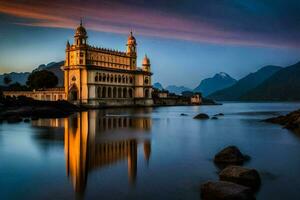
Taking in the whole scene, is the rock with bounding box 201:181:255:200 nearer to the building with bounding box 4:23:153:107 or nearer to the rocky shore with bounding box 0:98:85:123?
the rocky shore with bounding box 0:98:85:123

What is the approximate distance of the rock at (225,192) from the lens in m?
14.2

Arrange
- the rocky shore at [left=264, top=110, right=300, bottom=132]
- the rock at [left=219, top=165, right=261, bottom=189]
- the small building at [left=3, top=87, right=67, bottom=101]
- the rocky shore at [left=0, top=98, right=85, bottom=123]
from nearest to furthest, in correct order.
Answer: the rock at [left=219, top=165, right=261, bottom=189] → the rocky shore at [left=264, top=110, right=300, bottom=132] → the rocky shore at [left=0, top=98, right=85, bottom=123] → the small building at [left=3, top=87, right=67, bottom=101]

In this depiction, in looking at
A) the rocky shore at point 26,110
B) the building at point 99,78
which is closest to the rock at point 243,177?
the rocky shore at point 26,110

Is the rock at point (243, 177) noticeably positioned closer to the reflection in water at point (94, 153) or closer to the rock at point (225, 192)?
the rock at point (225, 192)

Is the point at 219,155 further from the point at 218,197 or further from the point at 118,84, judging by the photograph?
the point at 118,84

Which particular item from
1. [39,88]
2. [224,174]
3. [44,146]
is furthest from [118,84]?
[224,174]

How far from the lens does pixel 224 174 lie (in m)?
18.0

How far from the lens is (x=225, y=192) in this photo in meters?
14.4

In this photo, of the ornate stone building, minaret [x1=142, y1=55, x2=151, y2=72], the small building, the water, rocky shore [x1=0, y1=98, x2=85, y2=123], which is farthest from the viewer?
minaret [x1=142, y1=55, x2=151, y2=72]

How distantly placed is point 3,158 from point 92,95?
85866 millimetres

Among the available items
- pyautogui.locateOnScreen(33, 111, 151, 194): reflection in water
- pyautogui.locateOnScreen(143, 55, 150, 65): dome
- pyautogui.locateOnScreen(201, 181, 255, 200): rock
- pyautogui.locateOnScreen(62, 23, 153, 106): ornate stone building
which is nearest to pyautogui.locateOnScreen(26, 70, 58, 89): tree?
pyautogui.locateOnScreen(62, 23, 153, 106): ornate stone building

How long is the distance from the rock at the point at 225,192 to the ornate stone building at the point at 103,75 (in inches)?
3728

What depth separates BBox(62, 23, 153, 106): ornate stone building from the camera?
109062mm

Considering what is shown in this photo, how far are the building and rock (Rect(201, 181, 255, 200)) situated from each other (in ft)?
309
